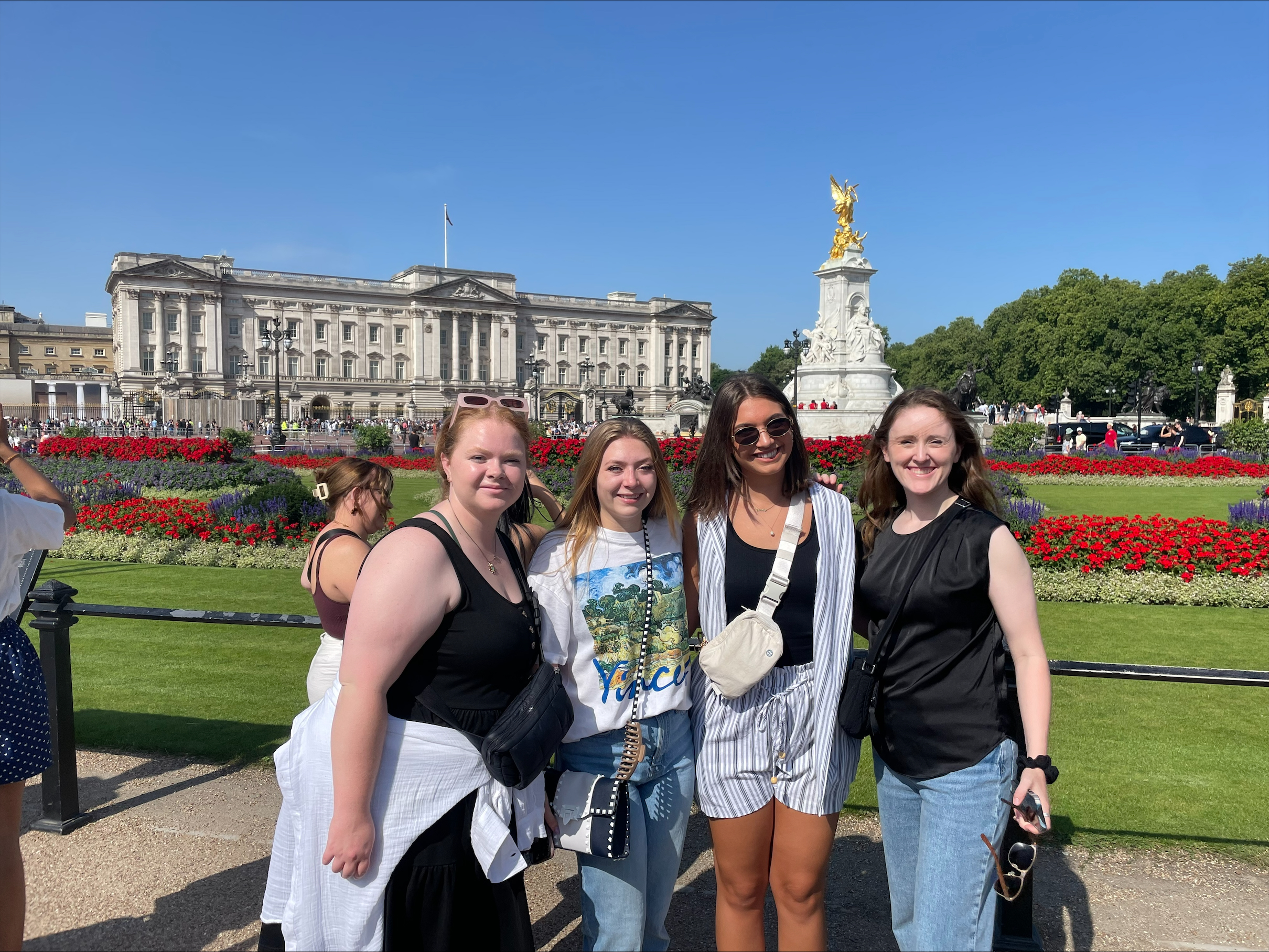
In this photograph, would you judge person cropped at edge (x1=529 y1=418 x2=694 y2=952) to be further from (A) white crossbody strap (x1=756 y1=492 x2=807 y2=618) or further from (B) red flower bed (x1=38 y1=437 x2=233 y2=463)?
(B) red flower bed (x1=38 y1=437 x2=233 y2=463)

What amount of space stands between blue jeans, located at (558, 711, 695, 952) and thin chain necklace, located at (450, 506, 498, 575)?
1.75 feet

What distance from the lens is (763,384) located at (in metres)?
2.57

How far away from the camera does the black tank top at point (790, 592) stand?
2430mm

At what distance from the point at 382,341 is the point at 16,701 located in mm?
81351

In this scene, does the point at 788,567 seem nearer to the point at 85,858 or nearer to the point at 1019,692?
the point at 1019,692

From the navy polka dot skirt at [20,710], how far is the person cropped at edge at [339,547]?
78 centimetres

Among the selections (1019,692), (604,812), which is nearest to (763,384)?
(1019,692)

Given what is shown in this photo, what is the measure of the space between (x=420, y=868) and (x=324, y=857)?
222 mm

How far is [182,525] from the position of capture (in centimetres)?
1172

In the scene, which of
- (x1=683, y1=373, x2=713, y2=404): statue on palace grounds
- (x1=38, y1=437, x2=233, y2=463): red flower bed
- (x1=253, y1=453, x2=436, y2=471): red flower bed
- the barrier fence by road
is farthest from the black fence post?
(x1=683, y1=373, x2=713, y2=404): statue on palace grounds

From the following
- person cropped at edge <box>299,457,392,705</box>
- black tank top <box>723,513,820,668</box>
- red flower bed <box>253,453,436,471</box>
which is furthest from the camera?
red flower bed <box>253,453,436,471</box>

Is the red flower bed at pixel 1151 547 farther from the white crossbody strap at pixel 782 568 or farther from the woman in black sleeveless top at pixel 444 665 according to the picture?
the woman in black sleeveless top at pixel 444 665

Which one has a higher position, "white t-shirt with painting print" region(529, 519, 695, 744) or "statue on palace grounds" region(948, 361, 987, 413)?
"statue on palace grounds" region(948, 361, 987, 413)

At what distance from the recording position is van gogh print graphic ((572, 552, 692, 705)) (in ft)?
7.68
